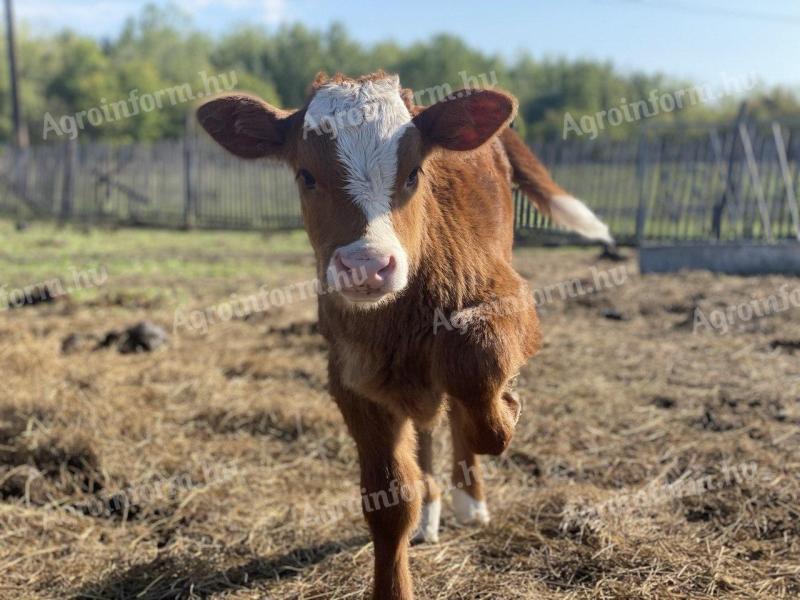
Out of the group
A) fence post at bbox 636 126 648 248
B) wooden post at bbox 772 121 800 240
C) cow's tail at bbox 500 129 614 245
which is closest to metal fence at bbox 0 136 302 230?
fence post at bbox 636 126 648 248

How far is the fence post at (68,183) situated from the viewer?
2072cm

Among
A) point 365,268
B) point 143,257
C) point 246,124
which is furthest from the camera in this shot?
point 143,257

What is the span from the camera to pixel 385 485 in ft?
9.73

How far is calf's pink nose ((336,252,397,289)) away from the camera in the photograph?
7.66 feet

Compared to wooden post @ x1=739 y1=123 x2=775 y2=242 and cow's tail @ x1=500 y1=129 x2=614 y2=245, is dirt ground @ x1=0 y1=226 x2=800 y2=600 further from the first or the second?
wooden post @ x1=739 y1=123 x2=775 y2=242

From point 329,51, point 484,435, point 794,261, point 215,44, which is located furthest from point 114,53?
point 484,435

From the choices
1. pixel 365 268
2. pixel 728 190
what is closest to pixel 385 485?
pixel 365 268

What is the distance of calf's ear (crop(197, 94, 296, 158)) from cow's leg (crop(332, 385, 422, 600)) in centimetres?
113

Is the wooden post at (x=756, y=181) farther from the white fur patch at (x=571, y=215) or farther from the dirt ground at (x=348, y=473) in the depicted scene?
the white fur patch at (x=571, y=215)

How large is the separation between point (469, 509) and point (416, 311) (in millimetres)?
1480

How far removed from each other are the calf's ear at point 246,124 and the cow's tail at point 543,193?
1639 mm

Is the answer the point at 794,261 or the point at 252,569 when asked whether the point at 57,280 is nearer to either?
the point at 252,569

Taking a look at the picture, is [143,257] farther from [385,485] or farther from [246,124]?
[385,485]

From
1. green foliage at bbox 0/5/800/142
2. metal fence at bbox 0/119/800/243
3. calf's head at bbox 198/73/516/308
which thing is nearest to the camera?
calf's head at bbox 198/73/516/308
